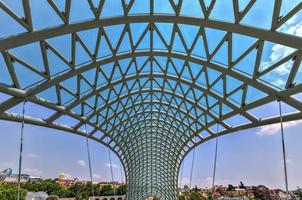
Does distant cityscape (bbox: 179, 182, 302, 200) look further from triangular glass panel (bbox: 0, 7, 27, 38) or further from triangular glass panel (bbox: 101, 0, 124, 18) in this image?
triangular glass panel (bbox: 0, 7, 27, 38)

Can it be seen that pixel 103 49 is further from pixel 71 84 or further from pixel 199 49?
pixel 199 49

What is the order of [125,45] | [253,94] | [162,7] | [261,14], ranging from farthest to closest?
[253,94], [125,45], [162,7], [261,14]

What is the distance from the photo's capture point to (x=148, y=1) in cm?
2123

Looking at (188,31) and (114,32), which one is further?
(188,31)

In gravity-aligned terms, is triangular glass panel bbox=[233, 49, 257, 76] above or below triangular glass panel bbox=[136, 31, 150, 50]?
below

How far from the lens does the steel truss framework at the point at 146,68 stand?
1912 centimetres

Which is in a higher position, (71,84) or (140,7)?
(140,7)

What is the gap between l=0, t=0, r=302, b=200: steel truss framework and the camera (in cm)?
1912

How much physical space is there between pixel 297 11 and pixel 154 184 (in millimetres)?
93771

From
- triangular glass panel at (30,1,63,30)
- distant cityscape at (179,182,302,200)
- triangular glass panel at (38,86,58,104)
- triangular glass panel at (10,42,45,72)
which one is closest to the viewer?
triangular glass panel at (30,1,63,30)

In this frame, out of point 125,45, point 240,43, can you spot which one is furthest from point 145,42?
point 240,43

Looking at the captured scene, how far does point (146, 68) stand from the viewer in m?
36.0

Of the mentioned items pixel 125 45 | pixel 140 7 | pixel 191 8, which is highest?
pixel 140 7

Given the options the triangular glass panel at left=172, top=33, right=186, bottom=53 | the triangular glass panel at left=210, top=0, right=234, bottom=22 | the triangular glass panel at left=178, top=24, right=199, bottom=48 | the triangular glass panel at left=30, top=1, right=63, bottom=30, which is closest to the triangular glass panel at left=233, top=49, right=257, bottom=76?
the triangular glass panel at left=210, top=0, right=234, bottom=22
